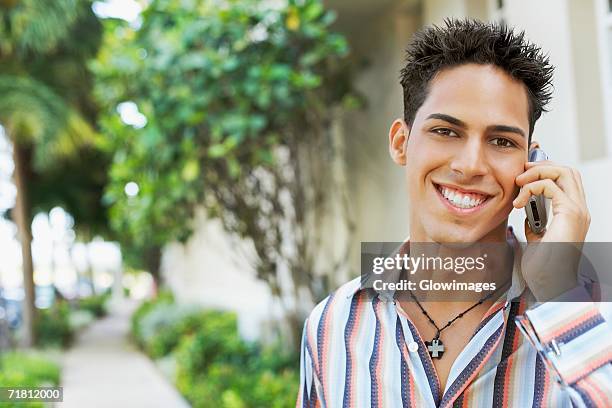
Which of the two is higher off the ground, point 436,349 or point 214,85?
point 214,85

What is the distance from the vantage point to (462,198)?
4.19 ft

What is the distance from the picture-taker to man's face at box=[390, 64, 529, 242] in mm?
1250

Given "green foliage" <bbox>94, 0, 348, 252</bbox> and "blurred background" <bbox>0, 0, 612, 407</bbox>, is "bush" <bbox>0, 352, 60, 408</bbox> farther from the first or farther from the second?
"green foliage" <bbox>94, 0, 348, 252</bbox>

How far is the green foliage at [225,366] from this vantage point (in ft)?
18.6

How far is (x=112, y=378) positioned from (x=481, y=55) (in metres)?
9.15

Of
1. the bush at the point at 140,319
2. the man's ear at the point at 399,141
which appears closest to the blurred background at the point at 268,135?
the man's ear at the point at 399,141

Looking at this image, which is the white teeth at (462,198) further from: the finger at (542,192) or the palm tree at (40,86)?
the palm tree at (40,86)

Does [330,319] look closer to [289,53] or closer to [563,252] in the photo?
[563,252]

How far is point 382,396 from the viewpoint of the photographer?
135 centimetres

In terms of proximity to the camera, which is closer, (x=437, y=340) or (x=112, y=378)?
(x=437, y=340)

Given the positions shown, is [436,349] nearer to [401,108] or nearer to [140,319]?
[401,108]

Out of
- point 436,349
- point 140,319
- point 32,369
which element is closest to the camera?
point 436,349

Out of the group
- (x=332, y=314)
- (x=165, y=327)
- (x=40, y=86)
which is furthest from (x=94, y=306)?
(x=332, y=314)

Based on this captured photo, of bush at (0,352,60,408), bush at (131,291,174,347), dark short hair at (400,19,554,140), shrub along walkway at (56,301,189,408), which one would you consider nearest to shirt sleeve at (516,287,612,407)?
dark short hair at (400,19,554,140)
